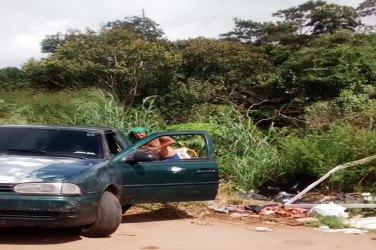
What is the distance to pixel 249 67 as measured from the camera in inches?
900

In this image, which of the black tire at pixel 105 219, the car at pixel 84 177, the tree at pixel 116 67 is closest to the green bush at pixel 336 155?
the car at pixel 84 177

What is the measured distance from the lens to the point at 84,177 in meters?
6.16

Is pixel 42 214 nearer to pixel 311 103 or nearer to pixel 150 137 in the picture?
pixel 150 137

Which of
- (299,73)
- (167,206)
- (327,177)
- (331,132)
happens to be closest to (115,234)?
(167,206)

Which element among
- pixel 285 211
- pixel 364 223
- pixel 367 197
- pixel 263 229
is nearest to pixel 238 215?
pixel 285 211

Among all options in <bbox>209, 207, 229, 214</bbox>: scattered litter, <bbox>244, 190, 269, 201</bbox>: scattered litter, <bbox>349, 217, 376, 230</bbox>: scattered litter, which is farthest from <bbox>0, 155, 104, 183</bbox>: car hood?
<bbox>244, 190, 269, 201</bbox>: scattered litter

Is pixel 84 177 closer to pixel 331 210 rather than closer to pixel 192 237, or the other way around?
pixel 192 237

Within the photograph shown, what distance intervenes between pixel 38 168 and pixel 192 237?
227 centimetres

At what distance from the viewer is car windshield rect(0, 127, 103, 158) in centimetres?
707

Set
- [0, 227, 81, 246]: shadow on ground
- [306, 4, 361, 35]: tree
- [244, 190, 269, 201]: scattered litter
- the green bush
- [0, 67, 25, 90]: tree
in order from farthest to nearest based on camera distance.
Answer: [306, 4, 361, 35]: tree, [0, 67, 25, 90]: tree, [244, 190, 269, 201]: scattered litter, the green bush, [0, 227, 81, 246]: shadow on ground

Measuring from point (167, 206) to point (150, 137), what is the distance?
78.5 inches

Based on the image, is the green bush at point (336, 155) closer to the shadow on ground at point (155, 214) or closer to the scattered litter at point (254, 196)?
the scattered litter at point (254, 196)

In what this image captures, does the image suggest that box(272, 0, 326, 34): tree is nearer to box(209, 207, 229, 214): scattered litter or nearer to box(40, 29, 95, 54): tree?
box(40, 29, 95, 54): tree

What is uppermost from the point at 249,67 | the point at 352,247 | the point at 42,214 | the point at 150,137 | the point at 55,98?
the point at 249,67
